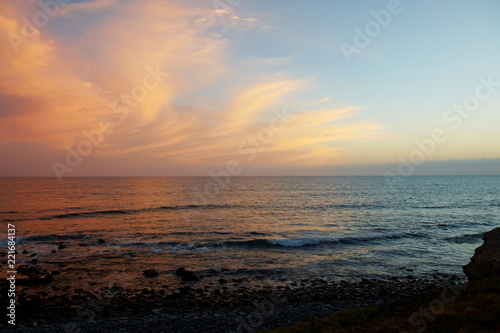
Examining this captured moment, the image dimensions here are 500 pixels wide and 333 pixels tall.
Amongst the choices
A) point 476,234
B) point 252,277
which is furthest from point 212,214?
point 476,234

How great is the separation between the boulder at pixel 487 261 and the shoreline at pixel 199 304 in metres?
1.40

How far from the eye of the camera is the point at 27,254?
96.6 feet

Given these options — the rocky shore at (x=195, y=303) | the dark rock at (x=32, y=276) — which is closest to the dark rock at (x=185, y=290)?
the rocky shore at (x=195, y=303)

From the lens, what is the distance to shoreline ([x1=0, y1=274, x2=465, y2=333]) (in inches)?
600

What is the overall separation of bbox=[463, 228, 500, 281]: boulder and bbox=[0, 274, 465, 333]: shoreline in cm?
140

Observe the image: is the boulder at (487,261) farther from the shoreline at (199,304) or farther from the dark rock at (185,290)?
the dark rock at (185,290)

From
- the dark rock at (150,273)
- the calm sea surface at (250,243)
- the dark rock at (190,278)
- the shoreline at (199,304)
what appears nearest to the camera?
the shoreline at (199,304)

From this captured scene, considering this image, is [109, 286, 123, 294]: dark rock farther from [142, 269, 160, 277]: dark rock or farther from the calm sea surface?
[142, 269, 160, 277]: dark rock

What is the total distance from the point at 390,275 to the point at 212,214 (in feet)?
132

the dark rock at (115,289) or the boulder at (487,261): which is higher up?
the boulder at (487,261)

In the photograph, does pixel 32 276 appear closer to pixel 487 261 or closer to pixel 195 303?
pixel 195 303

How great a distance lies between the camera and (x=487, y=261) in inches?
634

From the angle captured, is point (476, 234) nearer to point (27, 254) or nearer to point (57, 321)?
point (57, 321)

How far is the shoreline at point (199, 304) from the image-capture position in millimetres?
15250
